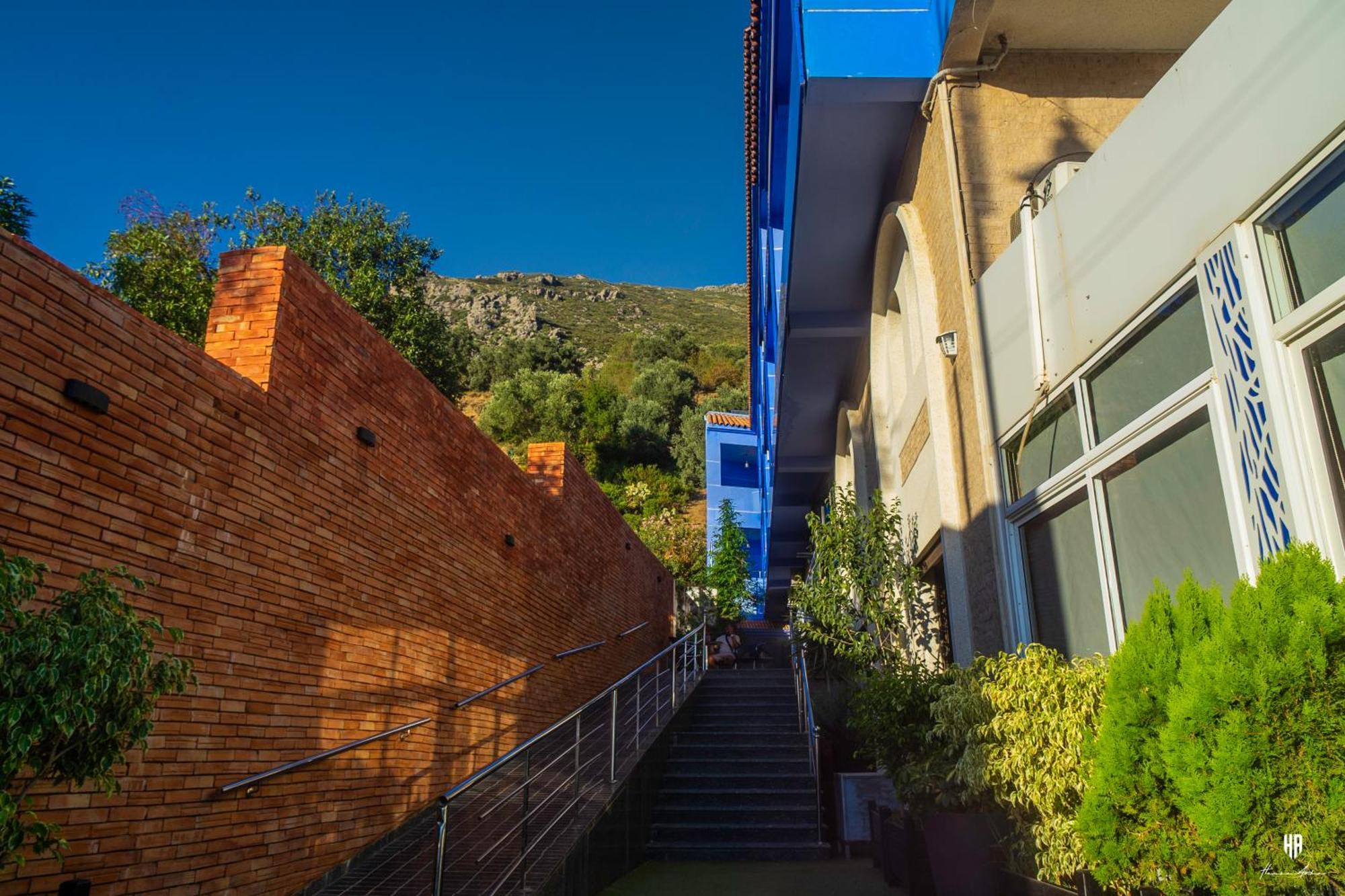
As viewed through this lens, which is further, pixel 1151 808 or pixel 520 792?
pixel 520 792

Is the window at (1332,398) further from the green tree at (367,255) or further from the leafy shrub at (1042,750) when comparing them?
the green tree at (367,255)

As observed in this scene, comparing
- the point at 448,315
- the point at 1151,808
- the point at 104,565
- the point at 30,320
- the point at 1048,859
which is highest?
the point at 448,315

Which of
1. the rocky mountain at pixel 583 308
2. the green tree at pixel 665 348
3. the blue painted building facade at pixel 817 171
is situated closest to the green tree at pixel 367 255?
the blue painted building facade at pixel 817 171

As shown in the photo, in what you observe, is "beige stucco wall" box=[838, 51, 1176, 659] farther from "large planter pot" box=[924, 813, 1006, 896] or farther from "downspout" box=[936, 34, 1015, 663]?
"large planter pot" box=[924, 813, 1006, 896]

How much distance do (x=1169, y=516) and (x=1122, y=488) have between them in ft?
1.62

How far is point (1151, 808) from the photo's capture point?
3.54 meters

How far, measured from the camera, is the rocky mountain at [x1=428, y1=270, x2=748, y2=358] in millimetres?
71625

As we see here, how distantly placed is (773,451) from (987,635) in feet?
40.6

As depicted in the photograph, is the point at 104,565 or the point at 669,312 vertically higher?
the point at 669,312

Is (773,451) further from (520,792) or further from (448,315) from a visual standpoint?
(448,315)

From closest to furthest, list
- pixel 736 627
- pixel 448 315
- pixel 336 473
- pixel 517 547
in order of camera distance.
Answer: pixel 336 473 < pixel 517 547 < pixel 736 627 < pixel 448 315

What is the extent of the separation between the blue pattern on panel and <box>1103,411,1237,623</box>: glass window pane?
374mm

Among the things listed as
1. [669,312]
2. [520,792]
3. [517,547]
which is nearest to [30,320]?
[520,792]

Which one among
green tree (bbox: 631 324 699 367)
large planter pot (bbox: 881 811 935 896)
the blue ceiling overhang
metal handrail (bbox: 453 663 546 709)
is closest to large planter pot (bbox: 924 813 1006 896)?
large planter pot (bbox: 881 811 935 896)
